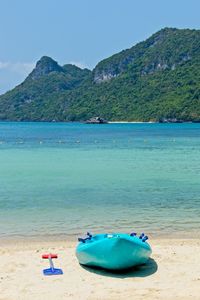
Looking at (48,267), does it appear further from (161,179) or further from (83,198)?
(161,179)

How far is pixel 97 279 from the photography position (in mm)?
11133

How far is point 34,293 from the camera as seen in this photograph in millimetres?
10266

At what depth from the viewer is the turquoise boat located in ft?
36.7

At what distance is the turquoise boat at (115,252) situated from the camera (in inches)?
440

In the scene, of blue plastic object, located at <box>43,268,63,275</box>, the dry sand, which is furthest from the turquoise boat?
blue plastic object, located at <box>43,268,63,275</box>

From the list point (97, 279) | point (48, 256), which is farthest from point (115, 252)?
point (48, 256)

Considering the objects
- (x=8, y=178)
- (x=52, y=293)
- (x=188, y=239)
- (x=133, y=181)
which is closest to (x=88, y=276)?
(x=52, y=293)

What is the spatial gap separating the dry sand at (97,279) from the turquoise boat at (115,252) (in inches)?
8.5

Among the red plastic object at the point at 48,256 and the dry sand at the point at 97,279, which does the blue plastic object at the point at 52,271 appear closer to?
the dry sand at the point at 97,279

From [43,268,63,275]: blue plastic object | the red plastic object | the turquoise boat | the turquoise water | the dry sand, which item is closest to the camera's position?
the dry sand

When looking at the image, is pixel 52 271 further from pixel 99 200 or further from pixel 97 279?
pixel 99 200

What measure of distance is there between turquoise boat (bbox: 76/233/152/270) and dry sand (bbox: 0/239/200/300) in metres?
0.22

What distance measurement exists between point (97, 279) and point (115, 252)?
2.26 feet

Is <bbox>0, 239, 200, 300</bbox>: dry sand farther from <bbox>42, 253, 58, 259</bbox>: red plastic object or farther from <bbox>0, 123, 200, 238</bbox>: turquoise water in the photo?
<bbox>0, 123, 200, 238</bbox>: turquoise water
